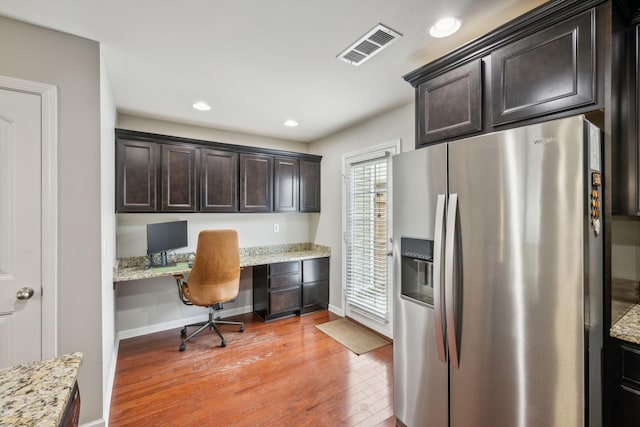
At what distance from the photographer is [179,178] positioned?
334 cm

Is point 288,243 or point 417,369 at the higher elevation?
point 288,243

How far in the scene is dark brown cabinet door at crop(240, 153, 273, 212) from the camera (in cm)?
376

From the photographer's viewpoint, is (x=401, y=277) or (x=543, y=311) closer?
(x=543, y=311)

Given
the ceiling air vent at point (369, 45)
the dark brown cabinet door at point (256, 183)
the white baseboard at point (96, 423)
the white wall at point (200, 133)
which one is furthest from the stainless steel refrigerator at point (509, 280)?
the white wall at point (200, 133)

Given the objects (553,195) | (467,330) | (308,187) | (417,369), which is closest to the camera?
(553,195)

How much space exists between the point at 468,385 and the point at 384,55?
211cm

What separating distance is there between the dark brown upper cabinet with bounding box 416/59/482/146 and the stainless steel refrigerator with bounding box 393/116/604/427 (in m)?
0.29

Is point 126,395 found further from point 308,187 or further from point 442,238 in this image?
point 308,187

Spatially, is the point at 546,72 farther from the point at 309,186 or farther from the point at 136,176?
the point at 136,176

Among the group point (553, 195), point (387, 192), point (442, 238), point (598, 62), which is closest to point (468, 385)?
point (442, 238)

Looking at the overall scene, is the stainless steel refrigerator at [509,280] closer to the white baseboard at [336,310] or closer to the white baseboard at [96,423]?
the white baseboard at [96,423]

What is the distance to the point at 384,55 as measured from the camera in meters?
2.07

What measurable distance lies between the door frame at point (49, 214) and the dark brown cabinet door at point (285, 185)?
245cm

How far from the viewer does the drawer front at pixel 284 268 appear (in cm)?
374
